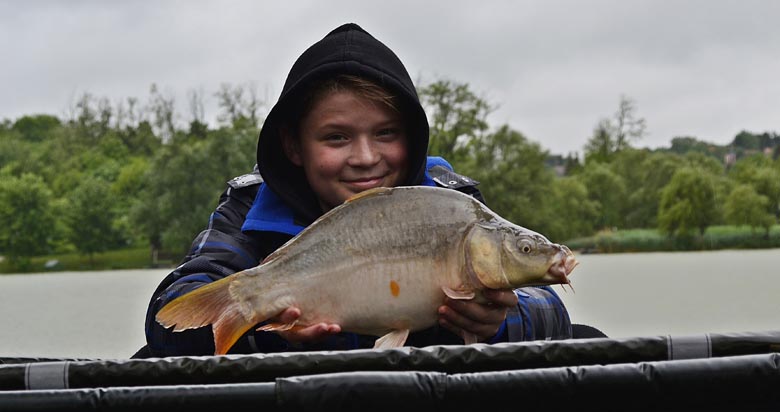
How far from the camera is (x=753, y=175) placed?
90.3ft

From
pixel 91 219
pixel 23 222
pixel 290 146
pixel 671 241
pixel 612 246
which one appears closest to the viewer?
pixel 290 146

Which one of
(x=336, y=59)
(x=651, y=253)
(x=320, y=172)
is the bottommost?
(x=651, y=253)

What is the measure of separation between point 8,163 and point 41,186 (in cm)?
481

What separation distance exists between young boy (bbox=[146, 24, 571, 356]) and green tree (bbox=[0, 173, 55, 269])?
100 ft

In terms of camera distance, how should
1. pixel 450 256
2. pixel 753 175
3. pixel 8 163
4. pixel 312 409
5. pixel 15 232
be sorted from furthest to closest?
pixel 8 163
pixel 15 232
pixel 753 175
pixel 450 256
pixel 312 409

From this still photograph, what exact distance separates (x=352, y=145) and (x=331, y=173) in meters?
0.08

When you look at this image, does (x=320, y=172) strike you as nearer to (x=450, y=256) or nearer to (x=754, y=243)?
(x=450, y=256)

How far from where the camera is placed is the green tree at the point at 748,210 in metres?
23.8

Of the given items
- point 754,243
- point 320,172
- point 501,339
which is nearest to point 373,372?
point 501,339

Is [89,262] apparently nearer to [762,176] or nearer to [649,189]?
[649,189]

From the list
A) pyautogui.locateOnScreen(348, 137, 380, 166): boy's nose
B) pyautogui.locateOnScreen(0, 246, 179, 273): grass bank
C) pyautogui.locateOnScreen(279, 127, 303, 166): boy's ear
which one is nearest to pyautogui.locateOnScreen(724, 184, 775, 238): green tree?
pyautogui.locateOnScreen(0, 246, 179, 273): grass bank

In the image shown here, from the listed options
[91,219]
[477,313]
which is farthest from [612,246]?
[477,313]

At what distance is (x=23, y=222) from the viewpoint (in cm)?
3019

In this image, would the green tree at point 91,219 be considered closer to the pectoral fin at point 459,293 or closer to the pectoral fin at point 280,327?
the pectoral fin at point 280,327
